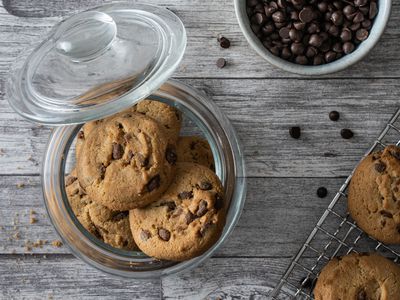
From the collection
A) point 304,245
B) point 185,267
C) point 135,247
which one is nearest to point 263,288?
point 304,245

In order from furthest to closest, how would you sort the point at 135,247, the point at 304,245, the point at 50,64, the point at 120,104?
1. the point at 304,245
2. the point at 135,247
3. the point at 50,64
4. the point at 120,104

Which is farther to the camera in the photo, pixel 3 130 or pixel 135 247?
pixel 3 130

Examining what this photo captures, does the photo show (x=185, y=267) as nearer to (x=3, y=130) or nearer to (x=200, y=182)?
(x=200, y=182)

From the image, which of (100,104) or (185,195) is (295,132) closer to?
(185,195)

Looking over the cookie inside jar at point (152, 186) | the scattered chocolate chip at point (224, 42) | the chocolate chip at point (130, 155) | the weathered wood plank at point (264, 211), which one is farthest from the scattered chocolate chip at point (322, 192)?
the chocolate chip at point (130, 155)

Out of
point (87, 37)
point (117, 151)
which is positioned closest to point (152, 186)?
point (117, 151)

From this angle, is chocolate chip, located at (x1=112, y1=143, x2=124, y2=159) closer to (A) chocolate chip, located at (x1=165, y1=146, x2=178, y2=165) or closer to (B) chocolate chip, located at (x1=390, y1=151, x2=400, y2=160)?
(A) chocolate chip, located at (x1=165, y1=146, x2=178, y2=165)

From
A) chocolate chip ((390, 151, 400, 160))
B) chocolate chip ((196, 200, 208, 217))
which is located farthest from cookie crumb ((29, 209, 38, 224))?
chocolate chip ((390, 151, 400, 160))
